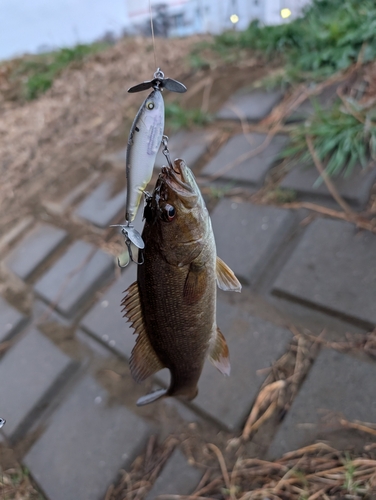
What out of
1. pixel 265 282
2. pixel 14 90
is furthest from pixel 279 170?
pixel 14 90

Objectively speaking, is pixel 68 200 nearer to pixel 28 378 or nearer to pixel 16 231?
pixel 16 231

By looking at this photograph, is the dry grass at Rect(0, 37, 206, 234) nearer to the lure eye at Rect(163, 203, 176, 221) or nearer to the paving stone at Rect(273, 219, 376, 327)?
the paving stone at Rect(273, 219, 376, 327)

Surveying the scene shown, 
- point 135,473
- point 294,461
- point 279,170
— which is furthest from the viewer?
point 279,170

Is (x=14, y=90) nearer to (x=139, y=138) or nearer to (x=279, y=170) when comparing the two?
(x=279, y=170)

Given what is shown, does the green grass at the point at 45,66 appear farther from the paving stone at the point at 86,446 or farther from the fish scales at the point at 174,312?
the fish scales at the point at 174,312

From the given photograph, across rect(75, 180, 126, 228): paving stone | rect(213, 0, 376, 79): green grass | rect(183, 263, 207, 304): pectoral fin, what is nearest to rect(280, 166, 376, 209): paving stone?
rect(213, 0, 376, 79): green grass

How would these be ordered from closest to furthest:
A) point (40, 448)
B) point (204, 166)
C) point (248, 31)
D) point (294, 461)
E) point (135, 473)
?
1. point (294, 461)
2. point (135, 473)
3. point (40, 448)
4. point (204, 166)
5. point (248, 31)
